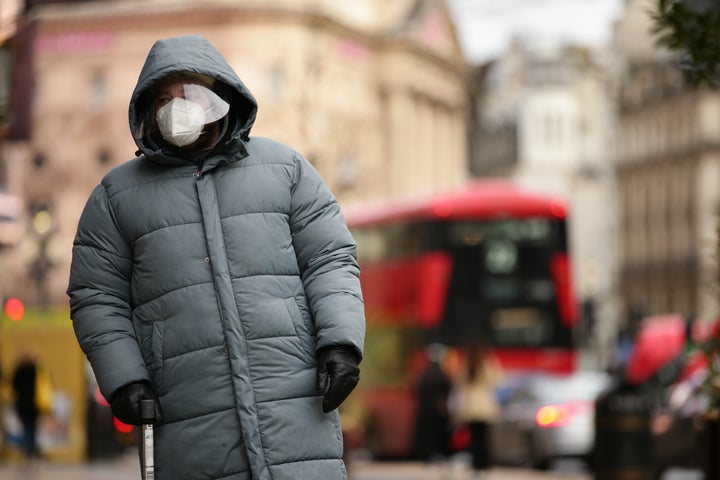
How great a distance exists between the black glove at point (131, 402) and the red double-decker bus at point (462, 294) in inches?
→ 791

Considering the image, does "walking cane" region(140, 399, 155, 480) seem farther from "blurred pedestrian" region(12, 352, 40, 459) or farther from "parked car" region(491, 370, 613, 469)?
"parked car" region(491, 370, 613, 469)

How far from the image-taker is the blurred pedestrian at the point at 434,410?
2111 centimetres

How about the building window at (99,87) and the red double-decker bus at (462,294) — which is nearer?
the red double-decker bus at (462,294)

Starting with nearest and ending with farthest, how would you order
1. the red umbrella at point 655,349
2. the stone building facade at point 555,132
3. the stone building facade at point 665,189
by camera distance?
the red umbrella at point 655,349, the stone building facade at point 665,189, the stone building facade at point 555,132

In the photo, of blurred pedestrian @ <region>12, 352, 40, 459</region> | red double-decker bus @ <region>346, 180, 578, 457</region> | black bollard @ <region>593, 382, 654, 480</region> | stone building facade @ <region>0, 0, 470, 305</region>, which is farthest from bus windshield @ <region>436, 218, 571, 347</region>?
black bollard @ <region>593, 382, 654, 480</region>

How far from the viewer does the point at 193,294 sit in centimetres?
454

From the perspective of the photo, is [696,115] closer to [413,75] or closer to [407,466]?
[413,75]

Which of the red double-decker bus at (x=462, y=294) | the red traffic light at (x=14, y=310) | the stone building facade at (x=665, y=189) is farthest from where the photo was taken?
the stone building facade at (x=665, y=189)

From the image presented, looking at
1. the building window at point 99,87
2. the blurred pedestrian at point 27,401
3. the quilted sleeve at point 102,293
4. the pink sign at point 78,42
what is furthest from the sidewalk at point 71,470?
the quilted sleeve at point 102,293

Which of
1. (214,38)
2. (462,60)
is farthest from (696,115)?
(214,38)

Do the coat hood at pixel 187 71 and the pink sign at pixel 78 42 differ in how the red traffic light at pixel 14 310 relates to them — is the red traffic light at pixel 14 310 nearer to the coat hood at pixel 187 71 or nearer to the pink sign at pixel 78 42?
the pink sign at pixel 78 42

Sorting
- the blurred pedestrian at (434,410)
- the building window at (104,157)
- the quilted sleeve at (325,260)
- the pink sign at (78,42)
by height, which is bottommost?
the blurred pedestrian at (434,410)

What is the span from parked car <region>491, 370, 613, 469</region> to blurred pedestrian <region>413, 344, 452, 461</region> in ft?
6.06

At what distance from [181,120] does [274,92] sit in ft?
114
